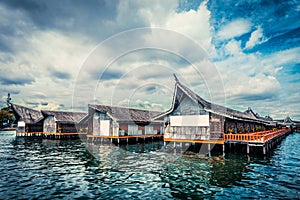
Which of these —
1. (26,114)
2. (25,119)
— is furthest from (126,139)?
(26,114)

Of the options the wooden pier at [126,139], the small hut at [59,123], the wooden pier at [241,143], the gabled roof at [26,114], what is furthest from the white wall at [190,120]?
the gabled roof at [26,114]

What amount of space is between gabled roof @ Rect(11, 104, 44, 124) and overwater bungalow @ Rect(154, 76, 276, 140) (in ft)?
102

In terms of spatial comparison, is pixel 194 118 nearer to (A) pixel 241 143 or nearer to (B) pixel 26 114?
(A) pixel 241 143

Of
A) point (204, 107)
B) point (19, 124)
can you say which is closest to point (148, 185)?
point (204, 107)

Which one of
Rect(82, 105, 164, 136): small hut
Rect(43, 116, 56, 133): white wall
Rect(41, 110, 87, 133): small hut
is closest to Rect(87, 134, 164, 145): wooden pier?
Rect(82, 105, 164, 136): small hut

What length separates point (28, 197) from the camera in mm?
8195

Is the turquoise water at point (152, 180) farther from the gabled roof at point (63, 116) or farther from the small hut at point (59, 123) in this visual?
the gabled roof at point (63, 116)

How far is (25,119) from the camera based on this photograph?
1677 inches

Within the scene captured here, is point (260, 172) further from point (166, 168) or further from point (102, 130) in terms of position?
point (102, 130)

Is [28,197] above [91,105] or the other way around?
the other way around

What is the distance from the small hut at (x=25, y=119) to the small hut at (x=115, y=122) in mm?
17916

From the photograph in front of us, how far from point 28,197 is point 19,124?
137ft

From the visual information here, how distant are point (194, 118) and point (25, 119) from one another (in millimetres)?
38451

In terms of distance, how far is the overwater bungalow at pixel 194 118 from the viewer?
742 inches
